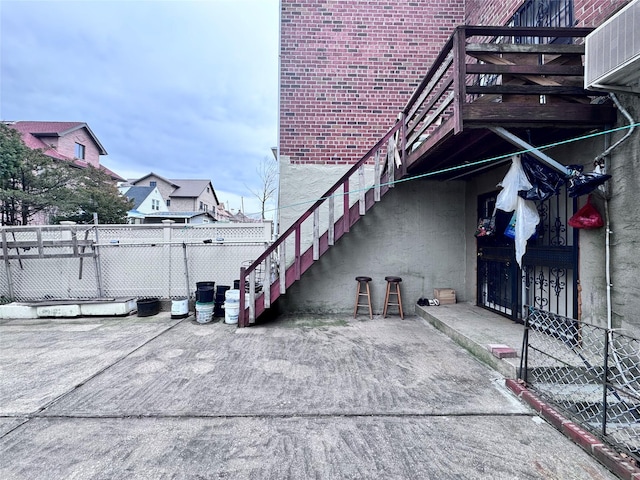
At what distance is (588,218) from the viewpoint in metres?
3.16

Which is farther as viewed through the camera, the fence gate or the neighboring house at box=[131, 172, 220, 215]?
the neighboring house at box=[131, 172, 220, 215]

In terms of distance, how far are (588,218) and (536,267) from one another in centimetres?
136

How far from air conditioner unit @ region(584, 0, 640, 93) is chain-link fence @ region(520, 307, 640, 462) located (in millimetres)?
2036

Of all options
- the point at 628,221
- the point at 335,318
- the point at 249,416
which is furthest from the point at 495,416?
the point at 335,318

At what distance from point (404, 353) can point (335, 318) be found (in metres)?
2.01

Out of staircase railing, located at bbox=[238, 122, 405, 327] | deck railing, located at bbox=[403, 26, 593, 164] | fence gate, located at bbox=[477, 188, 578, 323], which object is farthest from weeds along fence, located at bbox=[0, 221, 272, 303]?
deck railing, located at bbox=[403, 26, 593, 164]

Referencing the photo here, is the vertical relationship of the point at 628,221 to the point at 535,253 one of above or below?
above

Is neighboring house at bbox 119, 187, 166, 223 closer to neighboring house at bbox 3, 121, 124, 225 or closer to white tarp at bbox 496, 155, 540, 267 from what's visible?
neighboring house at bbox 3, 121, 124, 225

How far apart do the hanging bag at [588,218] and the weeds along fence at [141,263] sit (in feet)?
16.2

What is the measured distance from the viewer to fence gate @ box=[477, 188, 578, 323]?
3.74 meters

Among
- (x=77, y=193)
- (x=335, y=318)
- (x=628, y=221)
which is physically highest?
(x=77, y=193)

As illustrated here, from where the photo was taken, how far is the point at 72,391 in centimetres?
295

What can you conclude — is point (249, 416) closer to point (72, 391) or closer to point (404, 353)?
point (72, 391)

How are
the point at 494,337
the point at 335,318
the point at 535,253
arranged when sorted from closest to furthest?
the point at 494,337 < the point at 535,253 < the point at 335,318
